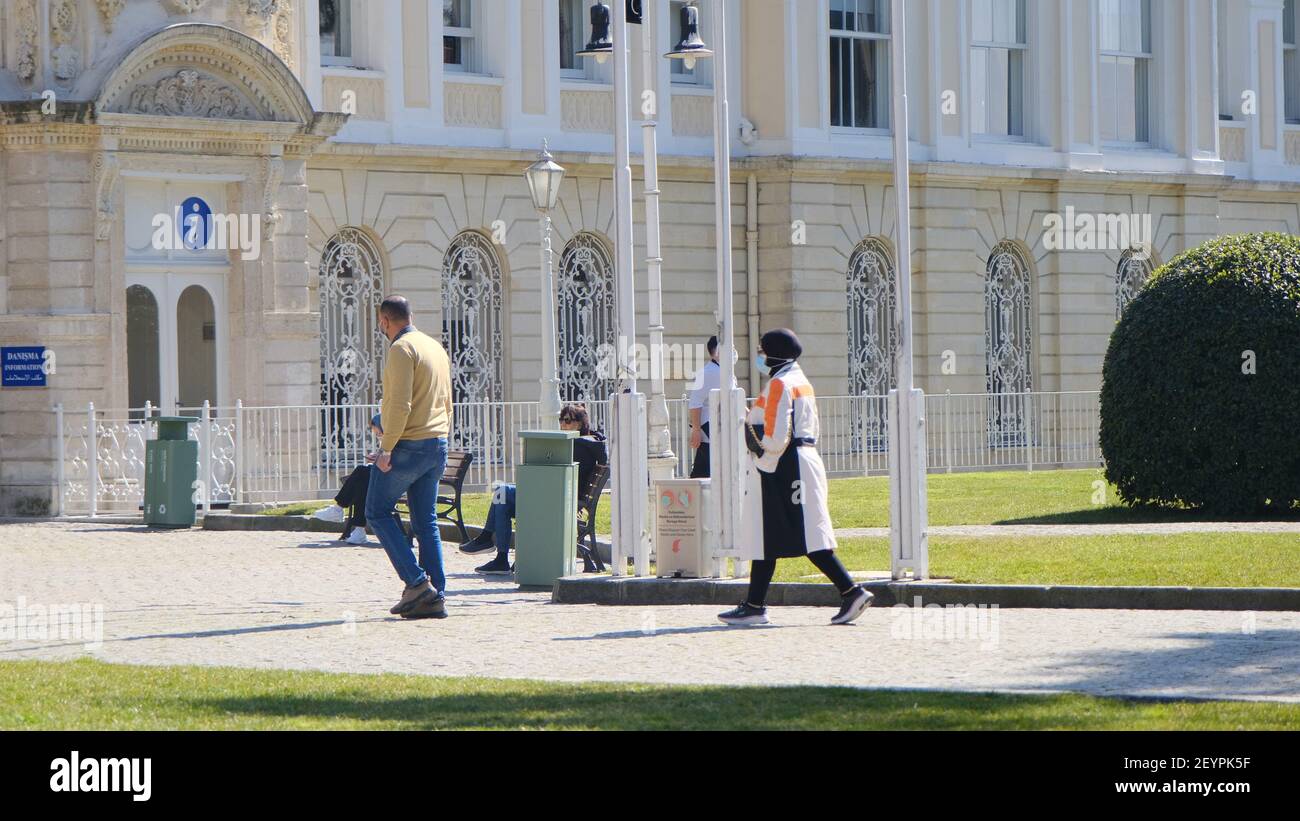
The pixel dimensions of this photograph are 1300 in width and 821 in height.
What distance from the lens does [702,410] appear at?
70.9 ft

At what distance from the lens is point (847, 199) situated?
33.4 meters

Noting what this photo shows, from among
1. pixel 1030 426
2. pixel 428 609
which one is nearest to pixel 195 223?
pixel 428 609

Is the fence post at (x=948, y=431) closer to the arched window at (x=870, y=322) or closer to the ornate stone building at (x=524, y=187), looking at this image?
the arched window at (x=870, y=322)

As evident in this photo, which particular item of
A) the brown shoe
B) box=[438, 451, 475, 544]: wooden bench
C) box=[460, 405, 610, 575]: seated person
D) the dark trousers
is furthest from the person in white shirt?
the brown shoe

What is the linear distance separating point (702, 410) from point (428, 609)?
7445 millimetres

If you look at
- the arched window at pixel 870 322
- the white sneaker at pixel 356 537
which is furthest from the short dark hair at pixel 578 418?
the arched window at pixel 870 322

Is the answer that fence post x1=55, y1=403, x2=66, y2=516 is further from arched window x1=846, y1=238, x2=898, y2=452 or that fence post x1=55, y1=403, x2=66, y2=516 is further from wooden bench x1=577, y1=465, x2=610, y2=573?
arched window x1=846, y1=238, x2=898, y2=452

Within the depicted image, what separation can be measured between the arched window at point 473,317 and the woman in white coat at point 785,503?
16.4m

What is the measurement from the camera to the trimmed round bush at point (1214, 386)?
66.3ft

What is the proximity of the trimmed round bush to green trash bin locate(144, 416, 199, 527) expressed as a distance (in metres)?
9.27

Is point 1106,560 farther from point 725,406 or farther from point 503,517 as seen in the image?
point 503,517

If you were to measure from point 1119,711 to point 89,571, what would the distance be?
36.6 feet

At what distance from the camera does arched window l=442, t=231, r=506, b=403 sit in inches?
1192

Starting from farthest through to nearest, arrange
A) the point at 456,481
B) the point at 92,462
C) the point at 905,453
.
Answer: the point at 92,462
the point at 456,481
the point at 905,453
